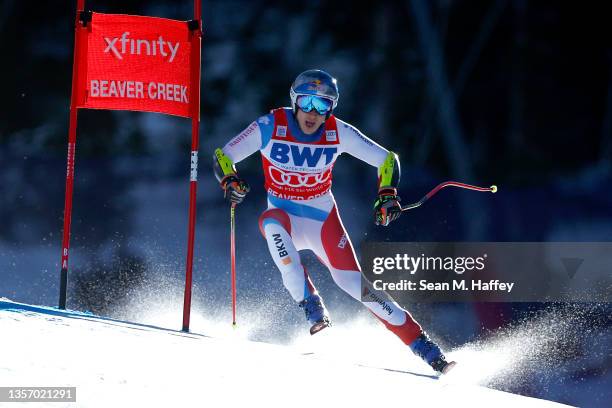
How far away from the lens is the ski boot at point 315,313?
203 inches

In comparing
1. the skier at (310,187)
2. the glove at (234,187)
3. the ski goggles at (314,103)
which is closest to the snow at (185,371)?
the skier at (310,187)

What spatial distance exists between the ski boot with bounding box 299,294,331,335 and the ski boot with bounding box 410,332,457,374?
0.59 m

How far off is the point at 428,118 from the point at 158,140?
12.4 feet

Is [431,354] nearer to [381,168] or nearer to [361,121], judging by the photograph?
[381,168]

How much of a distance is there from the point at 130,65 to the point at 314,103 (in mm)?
1268

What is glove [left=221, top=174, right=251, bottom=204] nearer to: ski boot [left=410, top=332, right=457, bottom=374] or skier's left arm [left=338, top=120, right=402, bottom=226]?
skier's left arm [left=338, top=120, right=402, bottom=226]

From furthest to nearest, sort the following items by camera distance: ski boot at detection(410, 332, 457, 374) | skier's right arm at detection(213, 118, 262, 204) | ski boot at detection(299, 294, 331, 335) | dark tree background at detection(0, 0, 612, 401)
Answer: dark tree background at detection(0, 0, 612, 401)
skier's right arm at detection(213, 118, 262, 204)
ski boot at detection(410, 332, 457, 374)
ski boot at detection(299, 294, 331, 335)

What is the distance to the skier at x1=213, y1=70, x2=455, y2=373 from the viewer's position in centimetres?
537

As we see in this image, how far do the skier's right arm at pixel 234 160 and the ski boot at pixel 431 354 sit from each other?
1355mm

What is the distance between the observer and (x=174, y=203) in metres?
12.2

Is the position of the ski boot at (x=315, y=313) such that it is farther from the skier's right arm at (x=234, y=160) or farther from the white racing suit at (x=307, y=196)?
the skier's right arm at (x=234, y=160)

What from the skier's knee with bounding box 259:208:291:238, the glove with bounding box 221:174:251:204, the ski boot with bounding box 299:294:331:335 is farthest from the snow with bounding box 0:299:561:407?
the glove with bounding box 221:174:251:204

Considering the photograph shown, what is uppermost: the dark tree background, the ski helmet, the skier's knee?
the dark tree background

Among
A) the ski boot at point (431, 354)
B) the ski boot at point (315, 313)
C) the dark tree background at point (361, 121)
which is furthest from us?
the dark tree background at point (361, 121)
